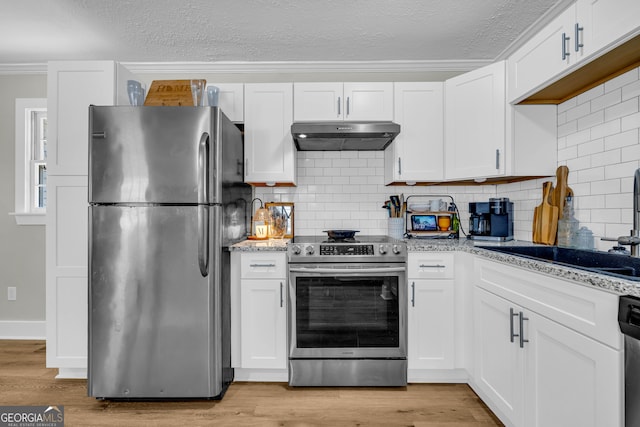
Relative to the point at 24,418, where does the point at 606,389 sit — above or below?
above

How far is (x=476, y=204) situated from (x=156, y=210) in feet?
7.61

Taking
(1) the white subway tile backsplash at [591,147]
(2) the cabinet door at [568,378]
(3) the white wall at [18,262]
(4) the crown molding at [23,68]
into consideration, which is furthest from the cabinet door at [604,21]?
(3) the white wall at [18,262]

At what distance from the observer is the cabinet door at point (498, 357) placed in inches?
69.9

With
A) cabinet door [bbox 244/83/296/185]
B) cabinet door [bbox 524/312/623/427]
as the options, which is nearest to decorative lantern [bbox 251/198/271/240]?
cabinet door [bbox 244/83/296/185]

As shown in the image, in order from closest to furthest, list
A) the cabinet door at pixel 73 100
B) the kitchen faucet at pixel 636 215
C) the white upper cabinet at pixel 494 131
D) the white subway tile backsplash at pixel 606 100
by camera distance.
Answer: the kitchen faucet at pixel 636 215 < the white subway tile backsplash at pixel 606 100 < the white upper cabinet at pixel 494 131 < the cabinet door at pixel 73 100

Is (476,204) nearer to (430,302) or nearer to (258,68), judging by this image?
(430,302)

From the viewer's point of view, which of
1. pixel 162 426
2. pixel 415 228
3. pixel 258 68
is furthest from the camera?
pixel 258 68

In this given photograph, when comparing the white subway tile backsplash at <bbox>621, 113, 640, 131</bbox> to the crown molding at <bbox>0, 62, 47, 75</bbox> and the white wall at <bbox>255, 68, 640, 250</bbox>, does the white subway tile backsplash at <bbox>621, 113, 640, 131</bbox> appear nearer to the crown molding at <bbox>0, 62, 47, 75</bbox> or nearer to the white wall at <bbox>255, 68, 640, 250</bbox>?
the white wall at <bbox>255, 68, 640, 250</bbox>

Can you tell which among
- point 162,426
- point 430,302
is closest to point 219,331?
point 162,426

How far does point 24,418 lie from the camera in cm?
211

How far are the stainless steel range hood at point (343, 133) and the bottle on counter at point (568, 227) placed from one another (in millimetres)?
1172

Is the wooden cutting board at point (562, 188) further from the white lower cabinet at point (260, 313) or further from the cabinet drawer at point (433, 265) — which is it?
the white lower cabinet at point (260, 313)

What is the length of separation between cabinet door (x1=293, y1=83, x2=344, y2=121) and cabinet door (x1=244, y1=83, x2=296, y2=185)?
0.06 metres

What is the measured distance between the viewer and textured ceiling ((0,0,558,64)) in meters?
2.36
